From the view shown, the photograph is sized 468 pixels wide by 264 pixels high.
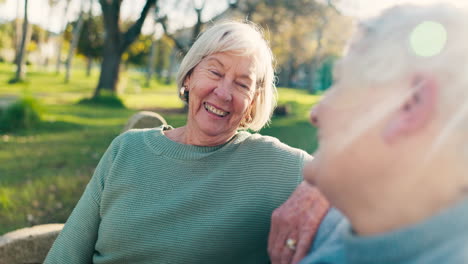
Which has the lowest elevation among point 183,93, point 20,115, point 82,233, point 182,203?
point 20,115

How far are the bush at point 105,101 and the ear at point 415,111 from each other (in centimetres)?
1509

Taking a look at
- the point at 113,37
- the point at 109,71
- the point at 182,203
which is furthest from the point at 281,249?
the point at 109,71

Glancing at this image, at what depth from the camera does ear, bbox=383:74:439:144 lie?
0.75m

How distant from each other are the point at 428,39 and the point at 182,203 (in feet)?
4.46

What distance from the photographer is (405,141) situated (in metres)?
0.77

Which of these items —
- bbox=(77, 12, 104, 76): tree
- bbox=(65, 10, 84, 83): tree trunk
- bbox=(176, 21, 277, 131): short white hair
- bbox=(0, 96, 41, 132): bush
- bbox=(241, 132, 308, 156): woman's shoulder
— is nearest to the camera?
bbox=(241, 132, 308, 156): woman's shoulder

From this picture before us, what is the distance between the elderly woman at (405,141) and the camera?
0.75 meters

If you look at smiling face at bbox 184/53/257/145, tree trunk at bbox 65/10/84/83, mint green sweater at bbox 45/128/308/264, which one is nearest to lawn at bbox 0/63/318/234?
mint green sweater at bbox 45/128/308/264

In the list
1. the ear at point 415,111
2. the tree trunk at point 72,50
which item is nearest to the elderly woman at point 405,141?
the ear at point 415,111

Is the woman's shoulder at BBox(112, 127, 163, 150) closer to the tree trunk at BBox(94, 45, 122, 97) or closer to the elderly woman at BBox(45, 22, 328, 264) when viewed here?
the elderly woman at BBox(45, 22, 328, 264)

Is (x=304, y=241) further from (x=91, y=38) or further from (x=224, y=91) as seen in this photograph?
(x=91, y=38)

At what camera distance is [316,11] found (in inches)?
708

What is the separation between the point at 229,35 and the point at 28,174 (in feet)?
15.2

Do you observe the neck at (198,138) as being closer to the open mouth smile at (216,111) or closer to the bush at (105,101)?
the open mouth smile at (216,111)
